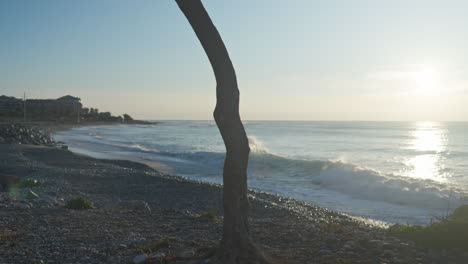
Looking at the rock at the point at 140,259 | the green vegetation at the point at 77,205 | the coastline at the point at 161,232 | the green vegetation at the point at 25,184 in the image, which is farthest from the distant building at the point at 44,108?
the rock at the point at 140,259

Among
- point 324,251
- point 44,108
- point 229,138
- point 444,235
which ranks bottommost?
point 324,251

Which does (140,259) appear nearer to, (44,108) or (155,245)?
(155,245)

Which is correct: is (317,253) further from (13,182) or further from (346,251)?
(13,182)

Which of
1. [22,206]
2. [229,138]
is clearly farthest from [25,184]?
[229,138]

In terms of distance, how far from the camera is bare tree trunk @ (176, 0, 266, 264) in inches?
180

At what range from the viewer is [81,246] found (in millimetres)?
5656

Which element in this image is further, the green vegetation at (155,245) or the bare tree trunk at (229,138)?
the green vegetation at (155,245)

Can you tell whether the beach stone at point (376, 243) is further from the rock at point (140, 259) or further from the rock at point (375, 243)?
the rock at point (140, 259)

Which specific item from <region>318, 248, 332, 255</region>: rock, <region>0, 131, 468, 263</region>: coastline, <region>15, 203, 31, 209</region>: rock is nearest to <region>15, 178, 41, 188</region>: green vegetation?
<region>0, 131, 468, 263</region>: coastline

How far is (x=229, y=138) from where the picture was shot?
456 centimetres

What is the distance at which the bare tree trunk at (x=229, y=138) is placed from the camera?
457cm

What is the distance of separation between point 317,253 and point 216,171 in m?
17.6

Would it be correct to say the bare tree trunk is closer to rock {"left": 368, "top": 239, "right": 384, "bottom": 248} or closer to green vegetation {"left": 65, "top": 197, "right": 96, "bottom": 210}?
rock {"left": 368, "top": 239, "right": 384, "bottom": 248}

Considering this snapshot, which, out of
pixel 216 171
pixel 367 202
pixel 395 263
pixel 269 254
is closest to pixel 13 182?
pixel 269 254
